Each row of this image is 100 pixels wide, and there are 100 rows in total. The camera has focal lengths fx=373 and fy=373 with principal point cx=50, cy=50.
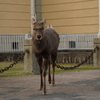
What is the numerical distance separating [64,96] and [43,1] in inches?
592

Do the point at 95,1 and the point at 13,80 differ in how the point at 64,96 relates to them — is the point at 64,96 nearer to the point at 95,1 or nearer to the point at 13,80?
the point at 13,80

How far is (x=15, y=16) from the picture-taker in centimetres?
2230

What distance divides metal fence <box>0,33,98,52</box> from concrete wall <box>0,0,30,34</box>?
1.11 meters

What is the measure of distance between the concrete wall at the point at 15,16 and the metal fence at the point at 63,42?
111cm

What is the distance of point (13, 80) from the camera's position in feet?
Answer: 38.3

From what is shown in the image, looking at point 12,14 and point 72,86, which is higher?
point 12,14

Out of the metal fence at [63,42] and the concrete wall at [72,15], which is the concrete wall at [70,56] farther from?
the concrete wall at [72,15]

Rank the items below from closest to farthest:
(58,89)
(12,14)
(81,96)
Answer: (81,96) → (58,89) → (12,14)

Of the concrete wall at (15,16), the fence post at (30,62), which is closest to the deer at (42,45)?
the fence post at (30,62)

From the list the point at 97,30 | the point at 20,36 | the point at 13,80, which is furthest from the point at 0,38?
the point at 13,80

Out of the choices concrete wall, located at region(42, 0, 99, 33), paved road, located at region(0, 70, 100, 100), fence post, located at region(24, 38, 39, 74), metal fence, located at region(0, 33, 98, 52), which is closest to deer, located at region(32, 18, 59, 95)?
paved road, located at region(0, 70, 100, 100)

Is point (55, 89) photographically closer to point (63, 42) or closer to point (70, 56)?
point (70, 56)

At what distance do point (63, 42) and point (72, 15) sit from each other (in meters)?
2.06

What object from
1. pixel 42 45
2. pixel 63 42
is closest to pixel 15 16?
pixel 63 42
